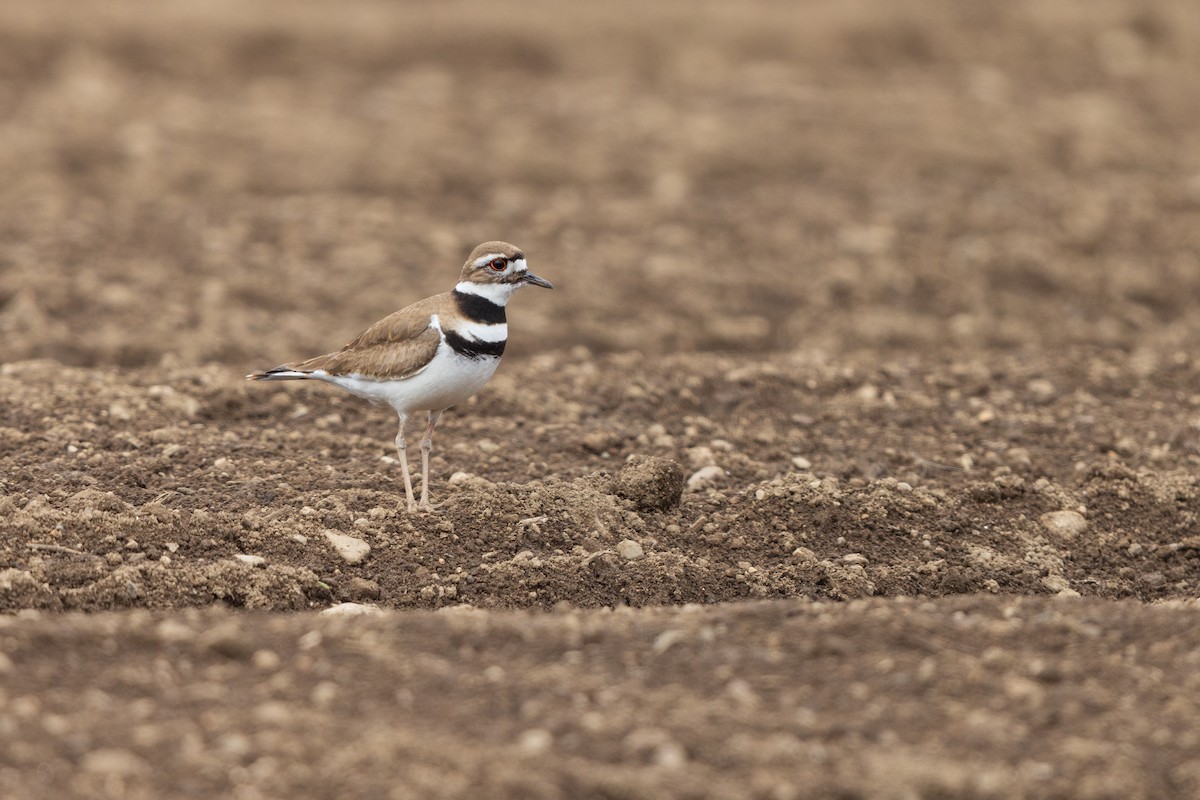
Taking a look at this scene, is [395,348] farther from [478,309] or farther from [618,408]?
[618,408]

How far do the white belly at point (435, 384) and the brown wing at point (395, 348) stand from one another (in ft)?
0.12

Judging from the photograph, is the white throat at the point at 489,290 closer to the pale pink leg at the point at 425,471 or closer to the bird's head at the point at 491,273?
the bird's head at the point at 491,273

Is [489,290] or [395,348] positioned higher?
[489,290]

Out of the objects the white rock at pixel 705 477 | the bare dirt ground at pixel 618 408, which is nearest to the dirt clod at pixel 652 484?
the bare dirt ground at pixel 618 408

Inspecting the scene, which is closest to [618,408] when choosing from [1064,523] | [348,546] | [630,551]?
[630,551]

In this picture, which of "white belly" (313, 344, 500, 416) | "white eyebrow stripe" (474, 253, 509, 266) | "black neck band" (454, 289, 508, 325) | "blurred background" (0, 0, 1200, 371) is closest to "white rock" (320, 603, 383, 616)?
"white belly" (313, 344, 500, 416)

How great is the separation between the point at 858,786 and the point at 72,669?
8.16 ft

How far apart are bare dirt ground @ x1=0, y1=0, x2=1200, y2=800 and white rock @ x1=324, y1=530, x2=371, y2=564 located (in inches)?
0.7

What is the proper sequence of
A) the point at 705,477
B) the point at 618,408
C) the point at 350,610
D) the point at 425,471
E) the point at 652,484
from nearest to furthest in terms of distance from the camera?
1. the point at 350,610
2. the point at 425,471
3. the point at 652,484
4. the point at 705,477
5. the point at 618,408

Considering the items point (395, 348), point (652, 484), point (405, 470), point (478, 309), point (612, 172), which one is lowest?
point (652, 484)

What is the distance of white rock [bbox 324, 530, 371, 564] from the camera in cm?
616

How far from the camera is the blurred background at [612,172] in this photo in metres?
10.1

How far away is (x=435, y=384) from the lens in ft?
20.8

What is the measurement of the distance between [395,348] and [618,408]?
A: 1996 mm
